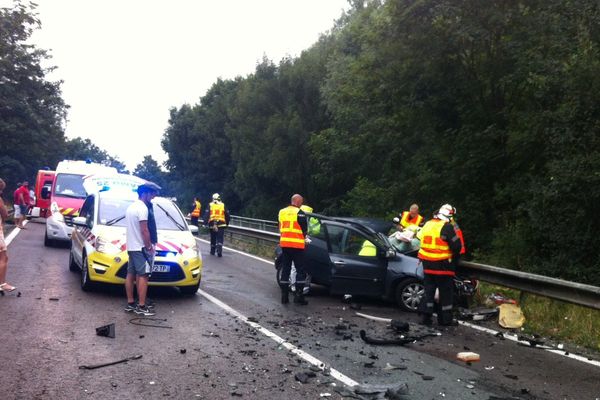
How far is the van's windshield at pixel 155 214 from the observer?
33.2 feet

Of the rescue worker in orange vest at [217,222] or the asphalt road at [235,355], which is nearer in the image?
the asphalt road at [235,355]

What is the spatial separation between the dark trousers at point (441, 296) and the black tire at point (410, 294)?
84cm

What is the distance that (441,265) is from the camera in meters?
8.59

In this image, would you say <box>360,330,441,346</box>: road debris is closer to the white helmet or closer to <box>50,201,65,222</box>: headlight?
the white helmet

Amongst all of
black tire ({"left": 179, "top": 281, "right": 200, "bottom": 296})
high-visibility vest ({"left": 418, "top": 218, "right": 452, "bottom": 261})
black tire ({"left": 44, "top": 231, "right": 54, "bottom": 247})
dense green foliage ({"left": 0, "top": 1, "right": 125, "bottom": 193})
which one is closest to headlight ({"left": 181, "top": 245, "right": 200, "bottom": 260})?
black tire ({"left": 179, "top": 281, "right": 200, "bottom": 296})

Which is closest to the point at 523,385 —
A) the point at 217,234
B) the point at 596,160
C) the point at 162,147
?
the point at 596,160

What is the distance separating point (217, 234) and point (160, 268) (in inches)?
310

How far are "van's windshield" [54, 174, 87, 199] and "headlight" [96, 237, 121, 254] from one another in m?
8.96

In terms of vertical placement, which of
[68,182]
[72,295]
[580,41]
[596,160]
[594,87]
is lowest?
[72,295]

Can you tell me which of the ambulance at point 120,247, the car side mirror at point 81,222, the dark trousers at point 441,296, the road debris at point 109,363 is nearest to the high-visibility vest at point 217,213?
the ambulance at point 120,247

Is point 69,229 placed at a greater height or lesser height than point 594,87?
lesser

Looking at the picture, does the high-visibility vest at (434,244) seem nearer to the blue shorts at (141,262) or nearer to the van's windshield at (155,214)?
the blue shorts at (141,262)

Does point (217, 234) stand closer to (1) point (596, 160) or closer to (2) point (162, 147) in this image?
(1) point (596, 160)

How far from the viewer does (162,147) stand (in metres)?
65.7
